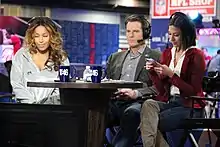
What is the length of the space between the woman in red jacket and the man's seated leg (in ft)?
0.68

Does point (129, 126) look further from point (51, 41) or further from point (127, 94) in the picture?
point (51, 41)

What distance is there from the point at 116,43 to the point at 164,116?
15.3 feet

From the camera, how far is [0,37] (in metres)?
7.09

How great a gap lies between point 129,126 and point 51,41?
0.88 metres

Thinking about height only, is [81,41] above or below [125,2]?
below

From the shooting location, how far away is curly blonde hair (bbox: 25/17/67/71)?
3.33 m

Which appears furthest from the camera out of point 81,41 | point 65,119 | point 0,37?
point 81,41

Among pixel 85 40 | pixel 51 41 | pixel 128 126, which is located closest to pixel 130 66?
pixel 128 126

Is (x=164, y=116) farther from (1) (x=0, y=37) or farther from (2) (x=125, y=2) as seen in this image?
(2) (x=125, y=2)

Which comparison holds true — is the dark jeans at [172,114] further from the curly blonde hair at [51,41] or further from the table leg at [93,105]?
the curly blonde hair at [51,41]

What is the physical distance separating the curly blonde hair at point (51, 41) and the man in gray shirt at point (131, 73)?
20.8 inches

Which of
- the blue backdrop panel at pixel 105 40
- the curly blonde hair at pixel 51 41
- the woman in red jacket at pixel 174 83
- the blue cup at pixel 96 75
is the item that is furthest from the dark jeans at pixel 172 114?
the blue backdrop panel at pixel 105 40

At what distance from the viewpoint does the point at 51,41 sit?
133 inches

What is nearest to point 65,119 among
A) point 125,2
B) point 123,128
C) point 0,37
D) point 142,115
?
point 142,115
